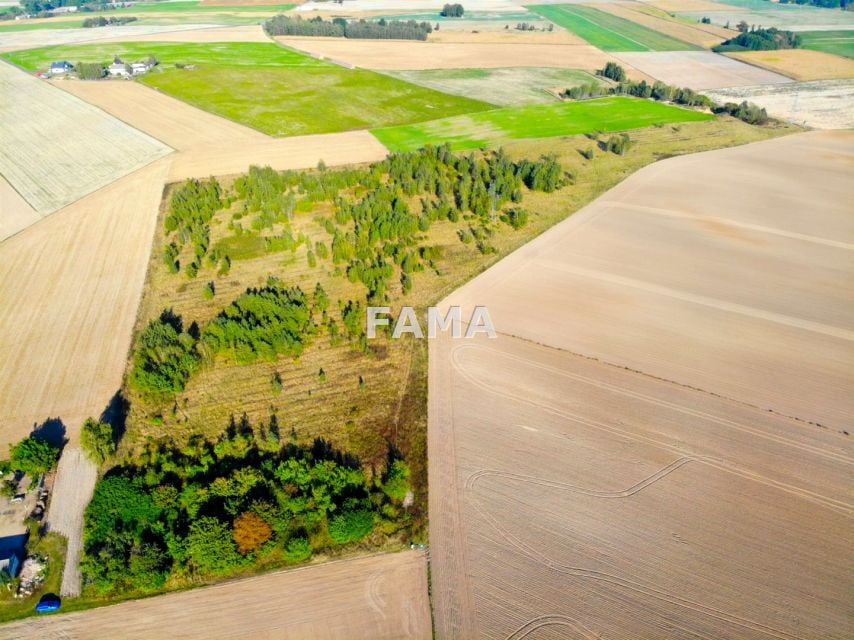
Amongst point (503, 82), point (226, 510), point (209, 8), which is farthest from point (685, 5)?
point (226, 510)

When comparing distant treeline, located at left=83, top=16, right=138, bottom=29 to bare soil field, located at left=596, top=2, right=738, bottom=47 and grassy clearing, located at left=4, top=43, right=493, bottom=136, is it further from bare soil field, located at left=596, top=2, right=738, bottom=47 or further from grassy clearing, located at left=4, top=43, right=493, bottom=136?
bare soil field, located at left=596, top=2, right=738, bottom=47

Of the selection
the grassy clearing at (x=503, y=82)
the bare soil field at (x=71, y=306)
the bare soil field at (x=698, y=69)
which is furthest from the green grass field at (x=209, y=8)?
the bare soil field at (x=71, y=306)

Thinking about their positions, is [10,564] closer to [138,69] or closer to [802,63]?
[138,69]

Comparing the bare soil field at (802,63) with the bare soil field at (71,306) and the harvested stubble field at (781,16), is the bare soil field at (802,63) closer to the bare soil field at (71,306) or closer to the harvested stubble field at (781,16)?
the harvested stubble field at (781,16)

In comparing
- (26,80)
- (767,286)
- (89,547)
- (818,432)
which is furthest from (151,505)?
(26,80)

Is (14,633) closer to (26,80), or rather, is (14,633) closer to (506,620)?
(506,620)

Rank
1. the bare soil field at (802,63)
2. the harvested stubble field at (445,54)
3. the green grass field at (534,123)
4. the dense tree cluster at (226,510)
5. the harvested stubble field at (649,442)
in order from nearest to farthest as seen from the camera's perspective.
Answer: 1. the harvested stubble field at (649,442)
2. the dense tree cluster at (226,510)
3. the green grass field at (534,123)
4. the bare soil field at (802,63)
5. the harvested stubble field at (445,54)
